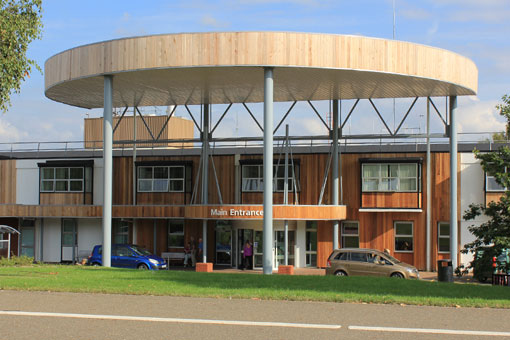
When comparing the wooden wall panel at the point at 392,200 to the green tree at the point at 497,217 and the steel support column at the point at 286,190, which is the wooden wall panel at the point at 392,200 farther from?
the green tree at the point at 497,217

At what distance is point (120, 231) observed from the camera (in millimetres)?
41000

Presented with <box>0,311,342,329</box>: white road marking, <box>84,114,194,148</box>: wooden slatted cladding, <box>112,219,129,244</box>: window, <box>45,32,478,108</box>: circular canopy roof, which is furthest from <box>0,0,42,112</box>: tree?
<box>84,114,194,148</box>: wooden slatted cladding

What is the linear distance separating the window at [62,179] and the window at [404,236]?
722 inches

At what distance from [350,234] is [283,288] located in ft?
75.2

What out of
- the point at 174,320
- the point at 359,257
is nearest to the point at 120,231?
the point at 359,257

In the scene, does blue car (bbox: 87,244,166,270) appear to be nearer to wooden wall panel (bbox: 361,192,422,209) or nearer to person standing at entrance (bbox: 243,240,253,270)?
person standing at entrance (bbox: 243,240,253,270)

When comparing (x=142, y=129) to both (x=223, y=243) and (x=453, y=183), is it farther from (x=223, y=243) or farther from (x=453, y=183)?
(x=453, y=183)

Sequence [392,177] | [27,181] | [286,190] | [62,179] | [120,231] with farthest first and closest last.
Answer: [27,181]
[62,179]
[120,231]
[392,177]
[286,190]

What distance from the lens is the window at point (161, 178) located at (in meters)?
39.9

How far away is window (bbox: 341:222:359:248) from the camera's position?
1480 inches

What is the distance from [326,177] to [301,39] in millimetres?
11798

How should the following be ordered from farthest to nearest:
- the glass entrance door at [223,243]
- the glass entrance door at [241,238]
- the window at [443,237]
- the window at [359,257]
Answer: the glass entrance door at [223,243] < the glass entrance door at [241,238] < the window at [443,237] < the window at [359,257]

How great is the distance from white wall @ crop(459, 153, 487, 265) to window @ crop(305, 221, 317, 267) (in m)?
7.63

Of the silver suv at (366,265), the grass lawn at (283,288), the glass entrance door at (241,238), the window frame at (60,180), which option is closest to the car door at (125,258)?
the glass entrance door at (241,238)
